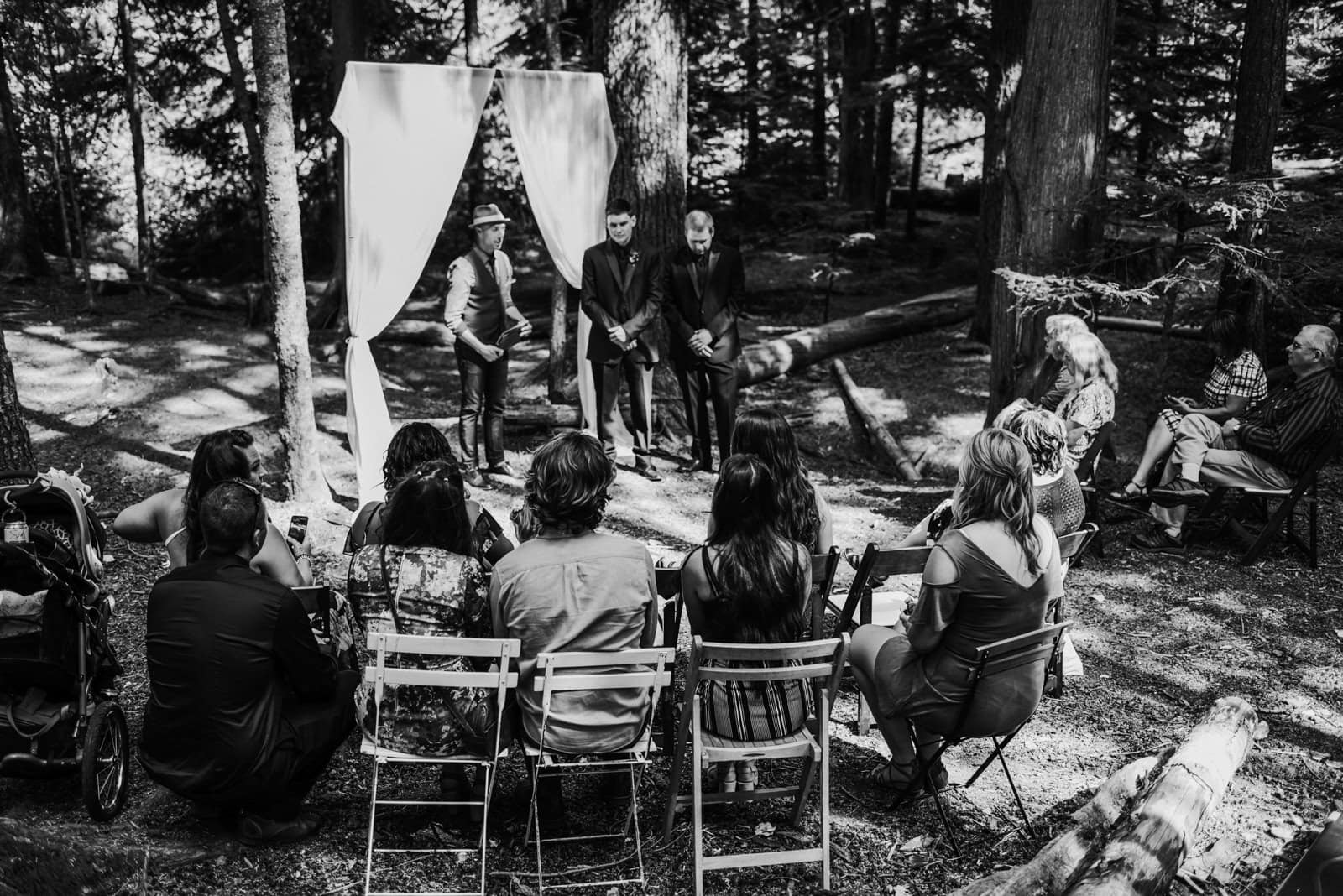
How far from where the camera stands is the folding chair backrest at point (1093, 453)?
586 cm

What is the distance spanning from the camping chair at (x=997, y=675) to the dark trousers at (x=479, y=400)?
440cm

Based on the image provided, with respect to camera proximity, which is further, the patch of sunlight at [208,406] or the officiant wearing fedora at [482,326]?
the patch of sunlight at [208,406]

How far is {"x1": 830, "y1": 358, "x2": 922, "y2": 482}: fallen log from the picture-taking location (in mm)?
8227

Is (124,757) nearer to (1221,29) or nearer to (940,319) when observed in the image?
(940,319)

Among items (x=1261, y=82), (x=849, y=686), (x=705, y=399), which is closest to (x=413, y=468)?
(x=849, y=686)

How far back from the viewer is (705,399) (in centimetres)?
782

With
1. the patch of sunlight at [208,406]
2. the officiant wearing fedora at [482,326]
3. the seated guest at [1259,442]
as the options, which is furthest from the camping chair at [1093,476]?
the patch of sunlight at [208,406]

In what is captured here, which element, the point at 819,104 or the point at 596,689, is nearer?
the point at 596,689

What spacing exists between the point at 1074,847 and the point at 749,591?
1299mm

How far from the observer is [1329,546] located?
20.7ft

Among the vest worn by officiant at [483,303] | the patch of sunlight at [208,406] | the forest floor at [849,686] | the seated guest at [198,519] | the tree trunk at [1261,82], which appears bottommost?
the forest floor at [849,686]

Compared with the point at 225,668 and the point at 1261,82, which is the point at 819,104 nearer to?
the point at 1261,82

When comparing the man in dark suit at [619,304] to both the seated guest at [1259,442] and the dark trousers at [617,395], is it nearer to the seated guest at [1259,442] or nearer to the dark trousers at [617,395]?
the dark trousers at [617,395]

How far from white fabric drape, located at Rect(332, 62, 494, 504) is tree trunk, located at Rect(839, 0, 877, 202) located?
9.13 m
